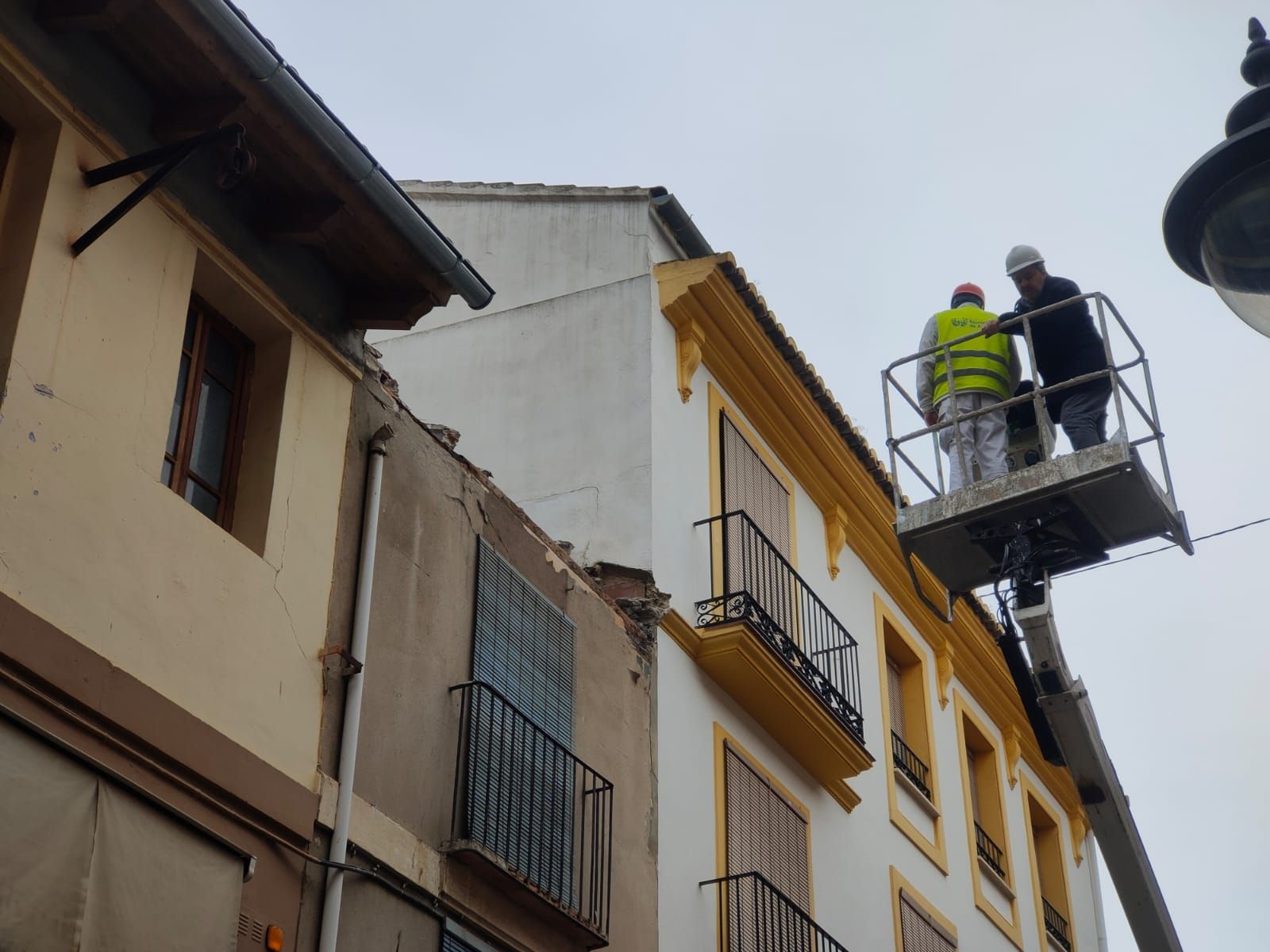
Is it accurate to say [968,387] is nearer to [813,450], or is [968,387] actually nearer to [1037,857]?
[813,450]

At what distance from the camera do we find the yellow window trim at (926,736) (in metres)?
17.8

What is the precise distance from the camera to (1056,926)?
74.3 feet

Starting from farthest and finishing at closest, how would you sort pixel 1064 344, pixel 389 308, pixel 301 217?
pixel 1064 344 → pixel 389 308 → pixel 301 217

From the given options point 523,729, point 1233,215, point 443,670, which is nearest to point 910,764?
point 523,729

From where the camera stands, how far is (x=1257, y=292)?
18.2ft

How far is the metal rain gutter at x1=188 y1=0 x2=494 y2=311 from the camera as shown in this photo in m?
9.11

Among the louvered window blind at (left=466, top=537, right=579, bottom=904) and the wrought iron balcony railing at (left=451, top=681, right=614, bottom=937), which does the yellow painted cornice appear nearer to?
the louvered window blind at (left=466, top=537, right=579, bottom=904)

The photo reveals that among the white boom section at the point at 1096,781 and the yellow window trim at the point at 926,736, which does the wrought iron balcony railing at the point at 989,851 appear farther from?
the white boom section at the point at 1096,781

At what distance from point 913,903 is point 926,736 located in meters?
2.40

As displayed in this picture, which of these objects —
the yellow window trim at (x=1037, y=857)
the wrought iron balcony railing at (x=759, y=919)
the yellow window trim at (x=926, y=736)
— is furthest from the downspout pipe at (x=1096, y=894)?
the wrought iron balcony railing at (x=759, y=919)

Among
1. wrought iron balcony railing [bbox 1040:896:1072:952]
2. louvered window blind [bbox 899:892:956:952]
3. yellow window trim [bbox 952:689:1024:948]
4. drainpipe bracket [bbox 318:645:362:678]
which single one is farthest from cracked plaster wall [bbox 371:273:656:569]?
wrought iron balcony railing [bbox 1040:896:1072:952]

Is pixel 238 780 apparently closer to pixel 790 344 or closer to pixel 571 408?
pixel 571 408

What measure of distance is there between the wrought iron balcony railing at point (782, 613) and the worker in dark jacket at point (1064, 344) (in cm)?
311

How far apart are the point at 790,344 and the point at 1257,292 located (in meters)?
11.5
